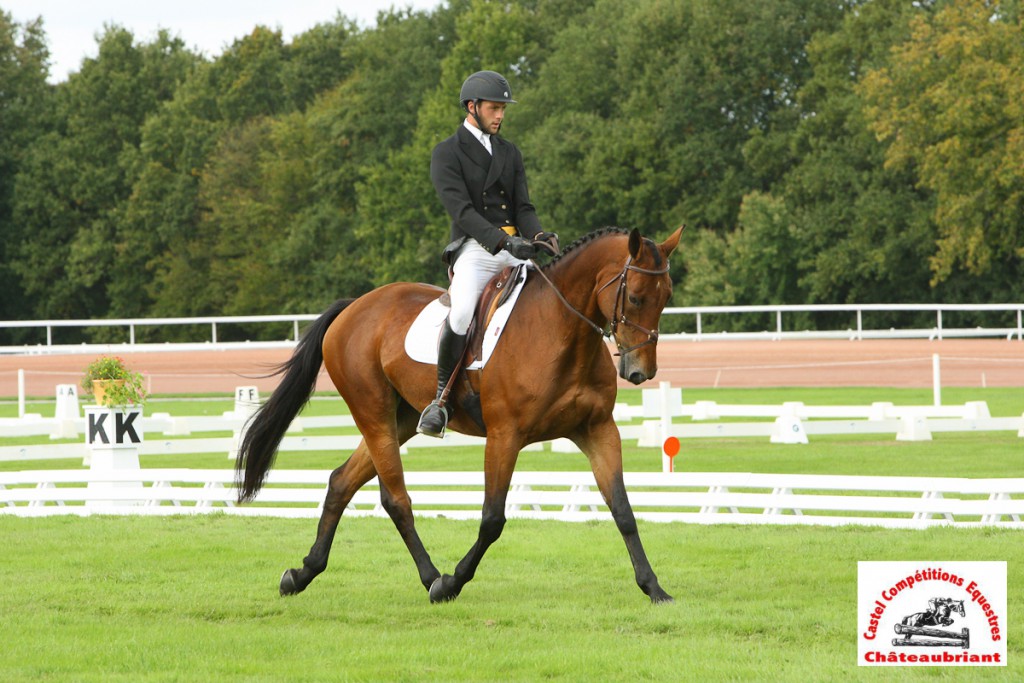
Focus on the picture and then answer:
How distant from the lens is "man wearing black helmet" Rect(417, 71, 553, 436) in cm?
783

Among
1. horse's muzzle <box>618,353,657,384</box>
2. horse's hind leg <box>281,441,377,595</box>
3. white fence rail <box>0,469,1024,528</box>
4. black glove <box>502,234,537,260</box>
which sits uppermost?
black glove <box>502,234,537,260</box>

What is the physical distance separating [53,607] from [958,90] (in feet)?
105

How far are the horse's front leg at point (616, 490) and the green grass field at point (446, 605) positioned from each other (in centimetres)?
12

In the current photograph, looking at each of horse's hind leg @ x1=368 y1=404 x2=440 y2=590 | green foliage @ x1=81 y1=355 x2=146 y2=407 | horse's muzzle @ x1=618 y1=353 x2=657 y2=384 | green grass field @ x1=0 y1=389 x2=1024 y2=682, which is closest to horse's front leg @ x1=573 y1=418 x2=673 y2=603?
green grass field @ x1=0 y1=389 x2=1024 y2=682

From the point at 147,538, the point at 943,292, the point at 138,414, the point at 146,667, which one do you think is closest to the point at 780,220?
the point at 943,292

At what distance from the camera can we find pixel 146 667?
6152mm

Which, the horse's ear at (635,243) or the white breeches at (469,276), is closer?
the horse's ear at (635,243)

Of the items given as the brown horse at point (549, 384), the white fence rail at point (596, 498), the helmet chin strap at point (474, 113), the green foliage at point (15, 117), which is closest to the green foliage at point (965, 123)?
the white fence rail at point (596, 498)

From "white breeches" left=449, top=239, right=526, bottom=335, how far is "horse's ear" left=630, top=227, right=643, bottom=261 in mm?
925

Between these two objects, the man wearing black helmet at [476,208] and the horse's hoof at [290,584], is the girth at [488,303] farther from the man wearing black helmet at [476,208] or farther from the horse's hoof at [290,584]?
the horse's hoof at [290,584]

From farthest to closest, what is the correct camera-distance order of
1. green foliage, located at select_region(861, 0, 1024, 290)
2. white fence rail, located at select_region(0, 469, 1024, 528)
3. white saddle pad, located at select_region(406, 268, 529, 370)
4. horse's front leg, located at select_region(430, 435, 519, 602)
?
1. green foliage, located at select_region(861, 0, 1024, 290)
2. white fence rail, located at select_region(0, 469, 1024, 528)
3. white saddle pad, located at select_region(406, 268, 529, 370)
4. horse's front leg, located at select_region(430, 435, 519, 602)

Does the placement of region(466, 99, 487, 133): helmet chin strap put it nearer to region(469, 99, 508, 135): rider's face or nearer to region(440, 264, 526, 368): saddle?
region(469, 99, 508, 135): rider's face

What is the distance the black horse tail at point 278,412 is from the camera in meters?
8.91

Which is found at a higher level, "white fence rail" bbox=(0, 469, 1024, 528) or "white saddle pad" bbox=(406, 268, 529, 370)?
"white saddle pad" bbox=(406, 268, 529, 370)
